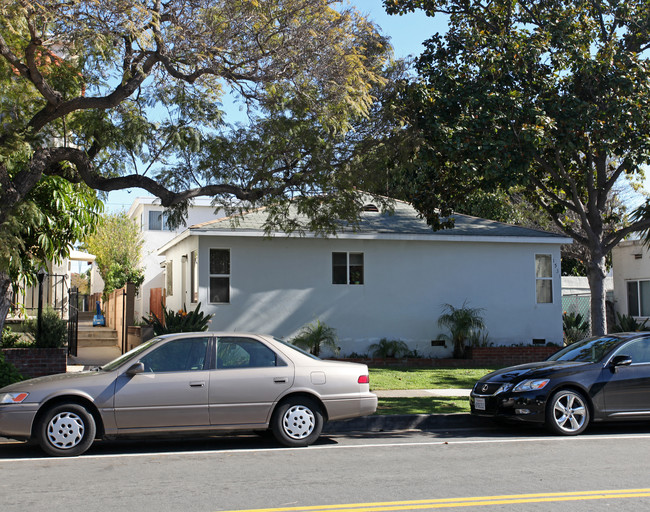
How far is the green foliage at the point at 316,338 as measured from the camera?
17219mm

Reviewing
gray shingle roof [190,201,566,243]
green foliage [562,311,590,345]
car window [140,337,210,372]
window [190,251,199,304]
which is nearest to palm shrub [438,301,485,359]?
gray shingle roof [190,201,566,243]

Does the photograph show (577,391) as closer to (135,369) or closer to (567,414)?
(567,414)

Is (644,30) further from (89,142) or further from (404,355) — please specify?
(89,142)

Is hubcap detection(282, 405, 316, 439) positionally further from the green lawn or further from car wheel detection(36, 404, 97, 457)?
the green lawn

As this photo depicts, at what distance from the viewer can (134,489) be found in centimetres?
643

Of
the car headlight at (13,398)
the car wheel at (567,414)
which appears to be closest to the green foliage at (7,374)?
the car headlight at (13,398)

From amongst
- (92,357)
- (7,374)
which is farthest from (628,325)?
(7,374)

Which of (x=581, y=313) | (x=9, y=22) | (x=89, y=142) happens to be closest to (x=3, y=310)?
(x=89, y=142)

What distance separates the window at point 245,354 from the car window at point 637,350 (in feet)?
16.9

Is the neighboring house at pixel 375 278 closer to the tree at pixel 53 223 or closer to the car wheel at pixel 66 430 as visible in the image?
the tree at pixel 53 223

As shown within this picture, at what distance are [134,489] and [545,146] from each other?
920 centimetres

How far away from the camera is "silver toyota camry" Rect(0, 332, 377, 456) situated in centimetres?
794

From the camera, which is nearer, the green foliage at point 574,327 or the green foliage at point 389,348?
the green foliage at point 389,348

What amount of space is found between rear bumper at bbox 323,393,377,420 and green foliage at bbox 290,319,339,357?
836cm
